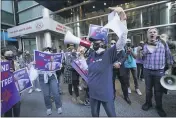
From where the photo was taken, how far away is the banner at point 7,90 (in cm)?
246

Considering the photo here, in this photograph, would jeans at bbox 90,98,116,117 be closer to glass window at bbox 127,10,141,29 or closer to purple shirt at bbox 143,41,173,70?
purple shirt at bbox 143,41,173,70

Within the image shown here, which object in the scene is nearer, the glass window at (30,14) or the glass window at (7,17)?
the glass window at (7,17)

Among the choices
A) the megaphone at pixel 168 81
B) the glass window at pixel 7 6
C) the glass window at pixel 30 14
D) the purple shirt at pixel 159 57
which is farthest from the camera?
the glass window at pixel 7 6

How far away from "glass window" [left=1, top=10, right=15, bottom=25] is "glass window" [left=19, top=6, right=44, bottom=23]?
1.18 meters

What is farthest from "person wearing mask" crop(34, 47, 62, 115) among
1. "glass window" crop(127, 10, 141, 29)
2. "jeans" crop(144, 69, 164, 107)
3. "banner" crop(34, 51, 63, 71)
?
"glass window" crop(127, 10, 141, 29)

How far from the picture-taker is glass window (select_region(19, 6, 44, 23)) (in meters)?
19.4

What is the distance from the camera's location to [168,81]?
336 cm

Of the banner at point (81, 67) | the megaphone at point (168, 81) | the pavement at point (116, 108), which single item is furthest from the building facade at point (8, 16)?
the megaphone at point (168, 81)

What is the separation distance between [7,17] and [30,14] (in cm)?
265

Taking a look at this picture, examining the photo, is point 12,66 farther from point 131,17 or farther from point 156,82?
point 131,17

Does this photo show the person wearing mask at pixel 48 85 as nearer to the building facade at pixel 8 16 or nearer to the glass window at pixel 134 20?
the glass window at pixel 134 20

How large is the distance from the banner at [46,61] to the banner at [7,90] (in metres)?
1.08

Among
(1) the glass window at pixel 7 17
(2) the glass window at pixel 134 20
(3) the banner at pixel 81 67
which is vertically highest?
(1) the glass window at pixel 7 17

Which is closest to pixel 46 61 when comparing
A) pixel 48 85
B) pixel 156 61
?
pixel 48 85
